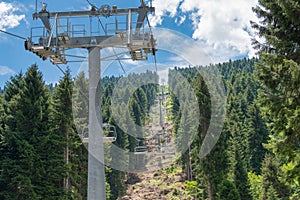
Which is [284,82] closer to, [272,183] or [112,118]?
[112,118]

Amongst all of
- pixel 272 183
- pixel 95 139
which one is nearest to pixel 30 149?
pixel 95 139

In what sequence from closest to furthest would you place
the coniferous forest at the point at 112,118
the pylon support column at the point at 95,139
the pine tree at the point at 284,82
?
the pylon support column at the point at 95,139, the pine tree at the point at 284,82, the coniferous forest at the point at 112,118

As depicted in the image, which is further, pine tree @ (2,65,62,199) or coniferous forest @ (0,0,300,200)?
pine tree @ (2,65,62,199)

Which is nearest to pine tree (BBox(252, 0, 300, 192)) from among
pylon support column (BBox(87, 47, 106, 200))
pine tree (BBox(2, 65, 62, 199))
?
pylon support column (BBox(87, 47, 106, 200))

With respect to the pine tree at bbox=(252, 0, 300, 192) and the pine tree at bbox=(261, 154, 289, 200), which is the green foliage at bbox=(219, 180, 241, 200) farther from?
the pine tree at bbox=(252, 0, 300, 192)

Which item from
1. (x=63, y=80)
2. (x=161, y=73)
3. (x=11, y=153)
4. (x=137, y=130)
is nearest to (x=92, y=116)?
(x=161, y=73)

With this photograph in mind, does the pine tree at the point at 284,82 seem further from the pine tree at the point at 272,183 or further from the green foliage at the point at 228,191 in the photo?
the pine tree at the point at 272,183

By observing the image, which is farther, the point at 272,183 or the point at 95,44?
the point at 272,183

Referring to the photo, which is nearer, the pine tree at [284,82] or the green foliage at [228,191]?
the pine tree at [284,82]

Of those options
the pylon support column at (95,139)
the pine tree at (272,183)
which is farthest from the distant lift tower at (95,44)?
the pine tree at (272,183)

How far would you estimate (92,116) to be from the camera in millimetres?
9125

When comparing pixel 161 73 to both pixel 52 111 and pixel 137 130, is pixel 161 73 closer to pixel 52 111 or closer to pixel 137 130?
pixel 137 130

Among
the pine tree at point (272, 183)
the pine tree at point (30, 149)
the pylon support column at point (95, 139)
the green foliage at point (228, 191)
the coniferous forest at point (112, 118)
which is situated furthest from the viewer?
the pine tree at point (272, 183)

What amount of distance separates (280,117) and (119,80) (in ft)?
13.9
